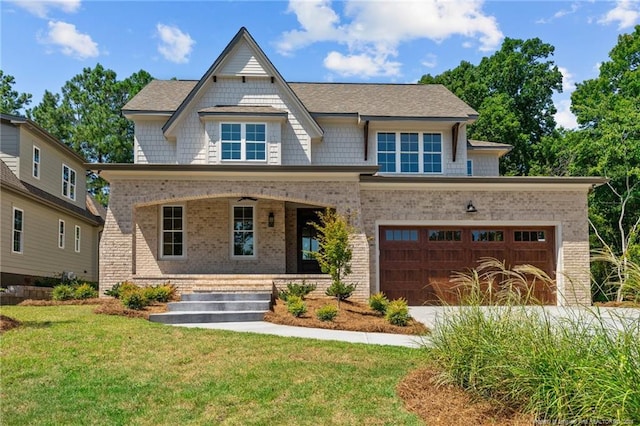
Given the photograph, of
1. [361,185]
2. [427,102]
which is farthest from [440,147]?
[361,185]

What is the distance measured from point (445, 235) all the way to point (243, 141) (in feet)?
24.4

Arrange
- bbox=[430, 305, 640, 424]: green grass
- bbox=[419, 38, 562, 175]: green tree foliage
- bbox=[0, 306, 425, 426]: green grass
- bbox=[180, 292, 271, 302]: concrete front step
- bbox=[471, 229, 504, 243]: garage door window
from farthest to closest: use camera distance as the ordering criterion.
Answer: bbox=[419, 38, 562, 175]: green tree foliage → bbox=[471, 229, 504, 243]: garage door window → bbox=[180, 292, 271, 302]: concrete front step → bbox=[0, 306, 425, 426]: green grass → bbox=[430, 305, 640, 424]: green grass


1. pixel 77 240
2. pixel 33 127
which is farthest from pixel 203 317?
pixel 77 240

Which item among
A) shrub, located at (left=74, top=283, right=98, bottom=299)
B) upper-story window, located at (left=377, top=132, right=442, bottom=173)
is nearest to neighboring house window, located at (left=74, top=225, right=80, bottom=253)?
shrub, located at (left=74, top=283, right=98, bottom=299)

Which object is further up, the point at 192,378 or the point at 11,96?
the point at 11,96

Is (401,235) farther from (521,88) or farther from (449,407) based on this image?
(521,88)

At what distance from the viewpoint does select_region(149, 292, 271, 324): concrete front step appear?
13039mm

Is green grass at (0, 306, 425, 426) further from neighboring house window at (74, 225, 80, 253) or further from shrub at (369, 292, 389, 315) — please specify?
neighboring house window at (74, 225, 80, 253)

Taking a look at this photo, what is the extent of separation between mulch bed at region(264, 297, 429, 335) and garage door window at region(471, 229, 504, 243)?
4.97m

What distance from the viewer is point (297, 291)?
15648 millimetres

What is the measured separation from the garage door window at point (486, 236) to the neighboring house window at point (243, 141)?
7398 mm

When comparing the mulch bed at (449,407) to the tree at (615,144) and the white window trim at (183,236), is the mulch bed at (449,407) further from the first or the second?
the tree at (615,144)

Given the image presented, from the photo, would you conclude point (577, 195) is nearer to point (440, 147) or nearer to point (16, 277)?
point (440, 147)

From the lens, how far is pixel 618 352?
5336 millimetres
